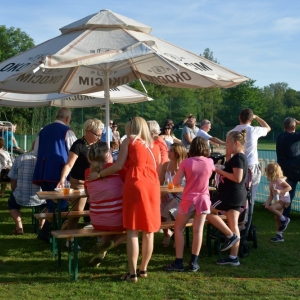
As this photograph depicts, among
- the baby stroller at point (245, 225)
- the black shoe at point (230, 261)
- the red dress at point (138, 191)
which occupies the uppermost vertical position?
the red dress at point (138, 191)

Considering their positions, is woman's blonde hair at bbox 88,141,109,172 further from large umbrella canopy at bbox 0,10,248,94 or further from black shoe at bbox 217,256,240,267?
black shoe at bbox 217,256,240,267

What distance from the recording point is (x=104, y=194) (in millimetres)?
5289

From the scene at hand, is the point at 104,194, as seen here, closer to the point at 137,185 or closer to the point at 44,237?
the point at 137,185

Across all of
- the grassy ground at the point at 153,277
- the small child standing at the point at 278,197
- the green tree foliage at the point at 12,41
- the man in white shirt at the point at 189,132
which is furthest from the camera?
the green tree foliage at the point at 12,41

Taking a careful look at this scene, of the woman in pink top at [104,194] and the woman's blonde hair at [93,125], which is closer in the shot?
the woman in pink top at [104,194]

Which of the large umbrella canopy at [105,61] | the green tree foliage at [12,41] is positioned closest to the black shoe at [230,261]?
the large umbrella canopy at [105,61]

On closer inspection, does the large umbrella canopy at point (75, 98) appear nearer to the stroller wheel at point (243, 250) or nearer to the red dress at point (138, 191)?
the stroller wheel at point (243, 250)

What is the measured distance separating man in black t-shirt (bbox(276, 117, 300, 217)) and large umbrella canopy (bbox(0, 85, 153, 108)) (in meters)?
3.54

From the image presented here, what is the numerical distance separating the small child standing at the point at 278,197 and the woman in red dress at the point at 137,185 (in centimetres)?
299

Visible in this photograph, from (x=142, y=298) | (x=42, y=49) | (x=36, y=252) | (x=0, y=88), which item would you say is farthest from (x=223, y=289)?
(x=0, y=88)

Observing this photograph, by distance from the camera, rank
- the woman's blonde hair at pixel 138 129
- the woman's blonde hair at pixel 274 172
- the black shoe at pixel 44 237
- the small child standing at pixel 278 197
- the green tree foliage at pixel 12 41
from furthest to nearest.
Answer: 1. the green tree foliage at pixel 12 41
2. the woman's blonde hair at pixel 274 172
3. the small child standing at pixel 278 197
4. the black shoe at pixel 44 237
5. the woman's blonde hair at pixel 138 129

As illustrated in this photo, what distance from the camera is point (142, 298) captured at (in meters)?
4.69

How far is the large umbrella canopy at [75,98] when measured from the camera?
11234 mm

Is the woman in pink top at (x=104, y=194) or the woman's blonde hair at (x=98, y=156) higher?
the woman's blonde hair at (x=98, y=156)
